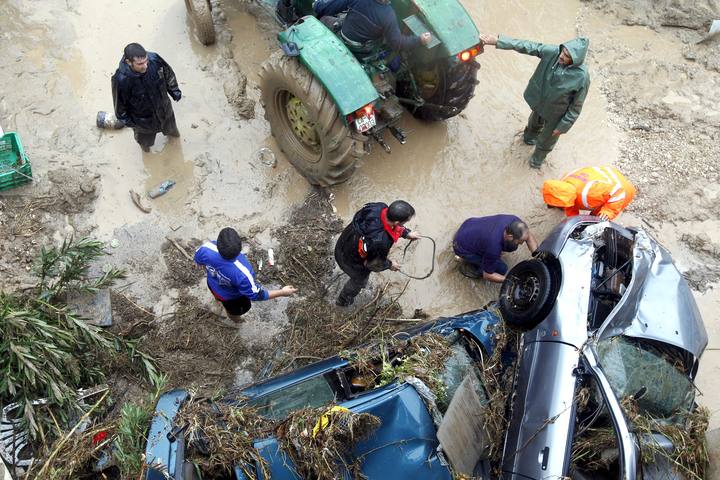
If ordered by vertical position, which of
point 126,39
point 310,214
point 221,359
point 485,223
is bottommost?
point 221,359

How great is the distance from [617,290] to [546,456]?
4.45 ft

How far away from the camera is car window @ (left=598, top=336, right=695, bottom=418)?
3912 millimetres

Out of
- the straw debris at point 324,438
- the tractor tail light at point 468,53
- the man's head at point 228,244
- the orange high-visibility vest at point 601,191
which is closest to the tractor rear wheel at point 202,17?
the tractor tail light at point 468,53

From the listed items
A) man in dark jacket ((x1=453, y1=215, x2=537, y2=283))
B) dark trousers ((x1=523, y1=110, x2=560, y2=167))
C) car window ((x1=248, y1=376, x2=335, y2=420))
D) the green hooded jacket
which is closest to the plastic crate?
car window ((x1=248, y1=376, x2=335, y2=420))

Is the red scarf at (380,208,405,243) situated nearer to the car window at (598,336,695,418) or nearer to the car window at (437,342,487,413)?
the car window at (437,342,487,413)

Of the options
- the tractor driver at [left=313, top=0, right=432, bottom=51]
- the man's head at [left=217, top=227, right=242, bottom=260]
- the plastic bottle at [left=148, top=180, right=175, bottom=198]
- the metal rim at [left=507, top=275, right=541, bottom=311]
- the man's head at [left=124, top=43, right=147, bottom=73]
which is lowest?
the plastic bottle at [left=148, top=180, right=175, bottom=198]

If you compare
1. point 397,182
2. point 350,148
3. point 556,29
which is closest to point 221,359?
point 350,148

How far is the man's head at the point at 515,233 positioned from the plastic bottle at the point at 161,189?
3074 mm

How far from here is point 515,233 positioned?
15.7ft

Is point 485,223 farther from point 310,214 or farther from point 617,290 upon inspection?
point 310,214

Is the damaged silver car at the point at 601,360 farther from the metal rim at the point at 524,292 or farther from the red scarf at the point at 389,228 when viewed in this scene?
the red scarf at the point at 389,228

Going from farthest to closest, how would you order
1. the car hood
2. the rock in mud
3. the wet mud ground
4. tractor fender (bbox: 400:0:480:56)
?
1. the rock in mud
2. the wet mud ground
3. tractor fender (bbox: 400:0:480:56)
4. the car hood

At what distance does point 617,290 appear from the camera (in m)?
4.30

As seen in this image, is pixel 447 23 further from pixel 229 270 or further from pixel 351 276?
pixel 229 270
